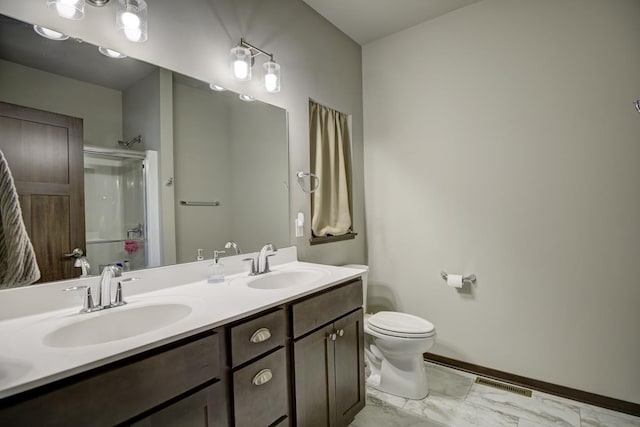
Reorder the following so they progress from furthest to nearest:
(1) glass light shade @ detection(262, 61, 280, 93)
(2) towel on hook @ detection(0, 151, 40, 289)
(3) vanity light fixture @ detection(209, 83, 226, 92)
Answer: (1) glass light shade @ detection(262, 61, 280, 93) < (3) vanity light fixture @ detection(209, 83, 226, 92) < (2) towel on hook @ detection(0, 151, 40, 289)

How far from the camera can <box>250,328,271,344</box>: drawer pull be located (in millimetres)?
1142

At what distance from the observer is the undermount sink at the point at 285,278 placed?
167 cm

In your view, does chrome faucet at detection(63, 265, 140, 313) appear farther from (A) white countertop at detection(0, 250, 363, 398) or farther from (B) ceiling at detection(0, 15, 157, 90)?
(B) ceiling at detection(0, 15, 157, 90)

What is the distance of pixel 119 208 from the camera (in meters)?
1.31

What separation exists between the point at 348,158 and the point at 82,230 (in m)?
1.97

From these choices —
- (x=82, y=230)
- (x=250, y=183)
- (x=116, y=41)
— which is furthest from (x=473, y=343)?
(x=116, y=41)

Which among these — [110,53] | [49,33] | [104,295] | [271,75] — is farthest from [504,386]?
[49,33]

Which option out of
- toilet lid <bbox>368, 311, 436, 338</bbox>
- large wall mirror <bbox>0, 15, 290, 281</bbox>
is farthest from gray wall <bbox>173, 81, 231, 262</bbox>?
Result: toilet lid <bbox>368, 311, 436, 338</bbox>

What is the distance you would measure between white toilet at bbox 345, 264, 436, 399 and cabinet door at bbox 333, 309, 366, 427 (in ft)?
0.85

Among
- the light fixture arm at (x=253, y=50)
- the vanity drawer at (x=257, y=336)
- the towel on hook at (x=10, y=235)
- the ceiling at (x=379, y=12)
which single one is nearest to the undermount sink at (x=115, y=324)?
the vanity drawer at (x=257, y=336)

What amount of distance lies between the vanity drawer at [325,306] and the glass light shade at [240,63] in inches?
49.2

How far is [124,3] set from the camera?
1253 millimetres

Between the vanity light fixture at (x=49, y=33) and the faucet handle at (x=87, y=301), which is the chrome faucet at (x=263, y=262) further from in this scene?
the vanity light fixture at (x=49, y=33)

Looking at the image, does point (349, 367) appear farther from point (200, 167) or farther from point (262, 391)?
point (200, 167)
